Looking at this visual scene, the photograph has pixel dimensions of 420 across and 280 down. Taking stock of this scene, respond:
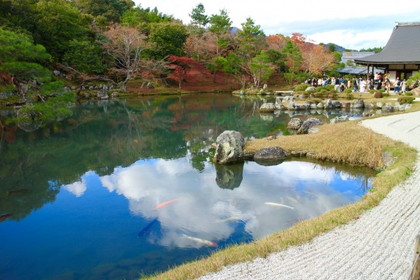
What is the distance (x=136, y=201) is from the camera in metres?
7.53

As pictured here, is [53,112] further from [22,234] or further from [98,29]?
[98,29]

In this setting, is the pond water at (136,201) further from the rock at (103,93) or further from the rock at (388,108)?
the rock at (103,93)

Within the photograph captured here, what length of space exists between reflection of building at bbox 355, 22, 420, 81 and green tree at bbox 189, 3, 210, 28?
2637 cm

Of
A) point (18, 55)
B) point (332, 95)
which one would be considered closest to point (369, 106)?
point (332, 95)

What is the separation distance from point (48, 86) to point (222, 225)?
39.1ft

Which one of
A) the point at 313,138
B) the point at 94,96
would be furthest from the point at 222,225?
the point at 94,96

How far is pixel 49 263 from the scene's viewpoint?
512cm

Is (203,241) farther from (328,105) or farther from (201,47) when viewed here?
(201,47)

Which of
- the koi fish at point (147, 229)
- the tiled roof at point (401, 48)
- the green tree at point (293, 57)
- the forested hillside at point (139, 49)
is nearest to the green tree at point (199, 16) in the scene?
the forested hillside at point (139, 49)

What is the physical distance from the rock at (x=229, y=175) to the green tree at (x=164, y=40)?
25859mm

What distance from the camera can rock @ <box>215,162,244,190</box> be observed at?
8.44 meters

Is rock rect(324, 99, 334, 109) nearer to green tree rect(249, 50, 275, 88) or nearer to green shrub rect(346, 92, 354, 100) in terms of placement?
green shrub rect(346, 92, 354, 100)

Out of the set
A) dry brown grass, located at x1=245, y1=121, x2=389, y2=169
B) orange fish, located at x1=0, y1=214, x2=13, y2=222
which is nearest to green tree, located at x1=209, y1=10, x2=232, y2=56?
dry brown grass, located at x1=245, y1=121, x2=389, y2=169

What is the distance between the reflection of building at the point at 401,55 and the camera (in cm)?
2481
